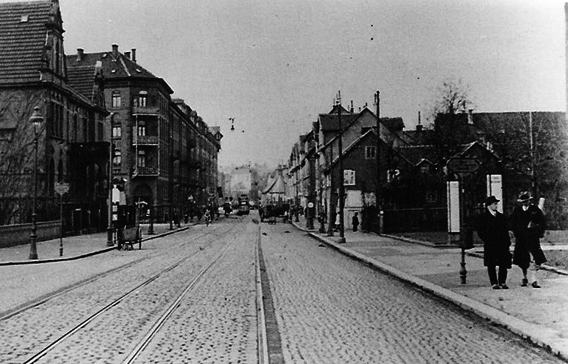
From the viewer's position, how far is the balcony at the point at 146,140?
3130 inches

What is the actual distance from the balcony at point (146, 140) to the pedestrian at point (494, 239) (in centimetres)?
6818

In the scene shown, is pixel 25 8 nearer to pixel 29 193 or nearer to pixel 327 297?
pixel 29 193

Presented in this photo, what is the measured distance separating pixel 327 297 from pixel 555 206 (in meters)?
36.9

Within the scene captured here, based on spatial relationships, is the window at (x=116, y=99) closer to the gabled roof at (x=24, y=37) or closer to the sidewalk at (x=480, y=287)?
the gabled roof at (x=24, y=37)

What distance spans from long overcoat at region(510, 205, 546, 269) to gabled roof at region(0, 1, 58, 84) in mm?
38649

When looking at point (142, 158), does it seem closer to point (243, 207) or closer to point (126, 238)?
point (126, 238)

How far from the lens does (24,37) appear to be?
157 ft

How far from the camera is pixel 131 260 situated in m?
26.3

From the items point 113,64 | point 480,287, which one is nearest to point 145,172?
point 113,64

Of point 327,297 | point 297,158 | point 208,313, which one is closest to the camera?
point 208,313

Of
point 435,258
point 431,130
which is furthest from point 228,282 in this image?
point 431,130

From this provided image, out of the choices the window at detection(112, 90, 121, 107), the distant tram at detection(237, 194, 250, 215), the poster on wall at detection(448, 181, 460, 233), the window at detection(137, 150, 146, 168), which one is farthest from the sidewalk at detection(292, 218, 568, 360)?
the distant tram at detection(237, 194, 250, 215)

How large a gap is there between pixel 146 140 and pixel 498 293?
2719 inches

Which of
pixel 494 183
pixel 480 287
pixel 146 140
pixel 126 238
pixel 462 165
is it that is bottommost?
pixel 480 287
